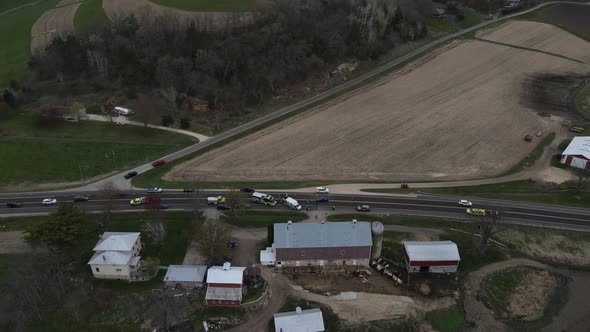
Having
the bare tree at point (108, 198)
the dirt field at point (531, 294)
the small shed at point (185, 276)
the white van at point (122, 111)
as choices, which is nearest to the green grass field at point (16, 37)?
the white van at point (122, 111)

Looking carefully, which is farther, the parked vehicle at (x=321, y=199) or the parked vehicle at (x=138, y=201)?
the parked vehicle at (x=321, y=199)

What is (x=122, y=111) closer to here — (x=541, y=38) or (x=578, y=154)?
(x=578, y=154)

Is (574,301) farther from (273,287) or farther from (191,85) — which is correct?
(191,85)

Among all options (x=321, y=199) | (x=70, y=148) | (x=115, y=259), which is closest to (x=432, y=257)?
(x=321, y=199)

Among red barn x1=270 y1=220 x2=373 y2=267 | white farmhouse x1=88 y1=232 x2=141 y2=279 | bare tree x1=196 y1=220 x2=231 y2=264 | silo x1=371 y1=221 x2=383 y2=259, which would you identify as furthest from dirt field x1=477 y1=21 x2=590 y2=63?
white farmhouse x1=88 y1=232 x2=141 y2=279

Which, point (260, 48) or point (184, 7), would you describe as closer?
point (260, 48)

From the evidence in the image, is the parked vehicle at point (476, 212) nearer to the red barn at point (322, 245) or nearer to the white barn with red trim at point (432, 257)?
the white barn with red trim at point (432, 257)

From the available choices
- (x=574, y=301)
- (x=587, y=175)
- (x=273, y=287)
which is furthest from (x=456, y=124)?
(x=273, y=287)
